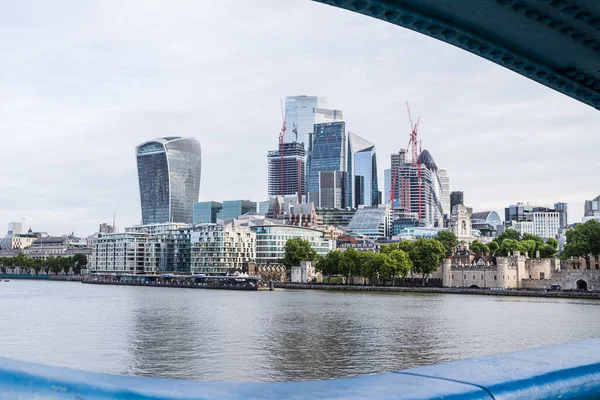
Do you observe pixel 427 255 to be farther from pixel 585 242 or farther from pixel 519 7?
pixel 519 7

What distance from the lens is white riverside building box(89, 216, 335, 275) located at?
5172 inches

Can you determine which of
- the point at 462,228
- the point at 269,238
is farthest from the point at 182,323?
the point at 462,228

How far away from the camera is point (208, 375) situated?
23500mm

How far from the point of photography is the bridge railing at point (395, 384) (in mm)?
2629

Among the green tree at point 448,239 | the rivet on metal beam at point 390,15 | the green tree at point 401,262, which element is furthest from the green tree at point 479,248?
the rivet on metal beam at point 390,15

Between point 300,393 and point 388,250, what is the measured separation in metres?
99.5

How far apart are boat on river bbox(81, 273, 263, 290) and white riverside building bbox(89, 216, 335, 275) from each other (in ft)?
24.5

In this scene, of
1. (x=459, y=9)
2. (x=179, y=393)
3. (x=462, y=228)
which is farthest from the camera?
(x=462, y=228)

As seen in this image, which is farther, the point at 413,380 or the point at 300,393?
the point at 413,380

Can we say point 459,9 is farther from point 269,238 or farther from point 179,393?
point 269,238

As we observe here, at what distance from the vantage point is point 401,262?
308 feet

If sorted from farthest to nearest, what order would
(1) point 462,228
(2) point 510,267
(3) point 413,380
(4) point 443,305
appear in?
(1) point 462,228
(2) point 510,267
(4) point 443,305
(3) point 413,380

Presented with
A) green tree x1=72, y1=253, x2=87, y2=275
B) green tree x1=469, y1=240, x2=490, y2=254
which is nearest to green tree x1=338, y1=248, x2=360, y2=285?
green tree x1=469, y1=240, x2=490, y2=254

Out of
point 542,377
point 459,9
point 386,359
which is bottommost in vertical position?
point 386,359
